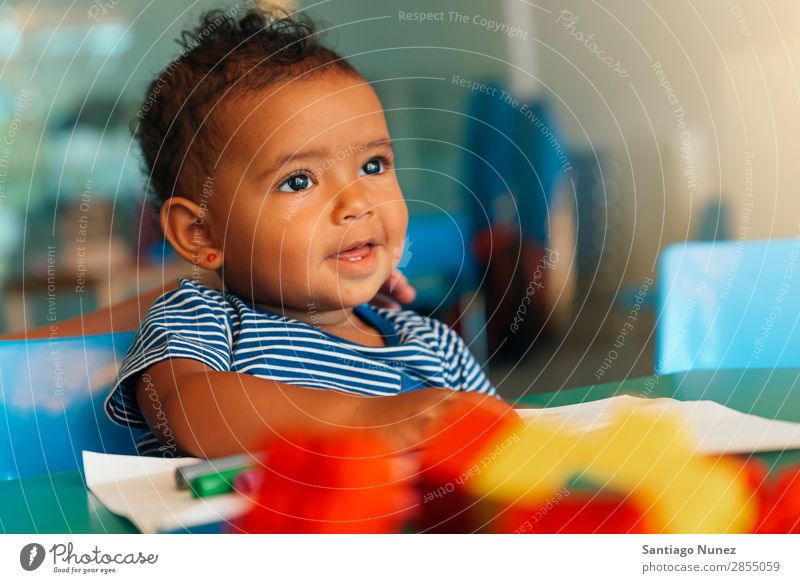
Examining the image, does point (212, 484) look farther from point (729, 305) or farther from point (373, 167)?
point (729, 305)

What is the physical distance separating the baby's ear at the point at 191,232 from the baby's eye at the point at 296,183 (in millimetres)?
59

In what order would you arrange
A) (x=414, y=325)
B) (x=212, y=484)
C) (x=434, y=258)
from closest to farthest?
1. (x=212, y=484)
2. (x=414, y=325)
3. (x=434, y=258)

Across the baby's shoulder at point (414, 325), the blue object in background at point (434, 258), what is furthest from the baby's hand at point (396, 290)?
the blue object in background at point (434, 258)

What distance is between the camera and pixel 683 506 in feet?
1.26

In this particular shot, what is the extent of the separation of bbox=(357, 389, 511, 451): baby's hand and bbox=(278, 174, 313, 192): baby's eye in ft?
0.48

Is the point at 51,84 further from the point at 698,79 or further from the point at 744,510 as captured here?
the point at 744,510

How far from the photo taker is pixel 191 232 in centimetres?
53

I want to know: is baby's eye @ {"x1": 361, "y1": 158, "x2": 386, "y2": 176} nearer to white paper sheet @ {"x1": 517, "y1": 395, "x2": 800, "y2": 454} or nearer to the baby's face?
the baby's face

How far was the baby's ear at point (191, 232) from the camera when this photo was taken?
0.52m

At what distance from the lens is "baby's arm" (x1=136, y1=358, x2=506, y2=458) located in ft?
1.28

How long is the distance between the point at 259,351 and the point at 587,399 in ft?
0.63

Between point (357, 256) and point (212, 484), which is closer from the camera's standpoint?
point (212, 484)

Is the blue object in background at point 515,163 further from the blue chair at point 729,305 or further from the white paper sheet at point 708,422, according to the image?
the white paper sheet at point 708,422

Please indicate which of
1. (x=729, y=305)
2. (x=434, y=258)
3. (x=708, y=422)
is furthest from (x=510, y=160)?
(x=708, y=422)
